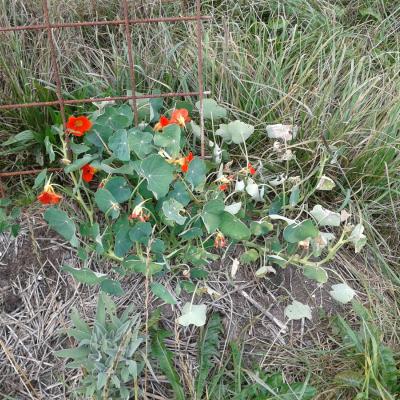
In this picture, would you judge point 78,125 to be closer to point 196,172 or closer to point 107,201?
point 107,201

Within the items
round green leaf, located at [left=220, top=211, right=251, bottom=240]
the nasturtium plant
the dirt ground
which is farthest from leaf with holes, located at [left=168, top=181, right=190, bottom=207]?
the dirt ground

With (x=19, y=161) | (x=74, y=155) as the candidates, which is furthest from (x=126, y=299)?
(x=19, y=161)

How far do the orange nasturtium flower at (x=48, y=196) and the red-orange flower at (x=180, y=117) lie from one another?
1.24 ft

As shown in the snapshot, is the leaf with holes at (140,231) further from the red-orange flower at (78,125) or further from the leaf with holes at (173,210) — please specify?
the red-orange flower at (78,125)

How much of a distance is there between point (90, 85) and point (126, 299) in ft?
2.35

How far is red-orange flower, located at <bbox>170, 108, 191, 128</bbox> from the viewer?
5.80 feet

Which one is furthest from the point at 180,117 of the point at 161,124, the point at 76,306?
the point at 76,306

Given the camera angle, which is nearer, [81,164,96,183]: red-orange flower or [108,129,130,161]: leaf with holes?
[108,129,130,161]: leaf with holes

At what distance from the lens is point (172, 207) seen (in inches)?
63.9

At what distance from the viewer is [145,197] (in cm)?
173

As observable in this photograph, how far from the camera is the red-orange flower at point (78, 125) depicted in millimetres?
1757

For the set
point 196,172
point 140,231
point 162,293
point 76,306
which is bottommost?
point 76,306

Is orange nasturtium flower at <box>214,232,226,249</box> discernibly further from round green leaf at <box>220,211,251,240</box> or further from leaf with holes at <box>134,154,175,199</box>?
leaf with holes at <box>134,154,175,199</box>

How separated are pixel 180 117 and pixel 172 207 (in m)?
0.29
